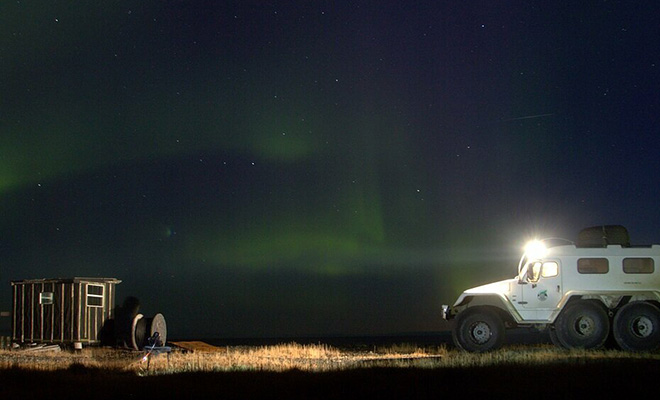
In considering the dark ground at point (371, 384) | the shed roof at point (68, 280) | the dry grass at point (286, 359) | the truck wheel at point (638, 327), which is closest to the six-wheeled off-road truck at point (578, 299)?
the truck wheel at point (638, 327)

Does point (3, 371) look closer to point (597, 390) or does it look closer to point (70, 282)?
point (70, 282)

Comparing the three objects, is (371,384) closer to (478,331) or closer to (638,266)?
(478,331)

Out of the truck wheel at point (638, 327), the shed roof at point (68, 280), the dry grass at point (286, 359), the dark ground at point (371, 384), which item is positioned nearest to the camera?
the dark ground at point (371, 384)

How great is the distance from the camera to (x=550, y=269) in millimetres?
23922

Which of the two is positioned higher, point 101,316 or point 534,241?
point 534,241

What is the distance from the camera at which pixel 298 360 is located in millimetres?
25281

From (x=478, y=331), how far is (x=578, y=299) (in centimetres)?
304

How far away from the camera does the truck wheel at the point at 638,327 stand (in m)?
22.9

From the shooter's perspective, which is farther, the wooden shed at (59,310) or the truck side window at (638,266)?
the wooden shed at (59,310)

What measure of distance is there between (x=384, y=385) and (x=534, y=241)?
29.8 ft

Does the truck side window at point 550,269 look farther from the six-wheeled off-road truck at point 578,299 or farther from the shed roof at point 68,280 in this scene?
the shed roof at point 68,280

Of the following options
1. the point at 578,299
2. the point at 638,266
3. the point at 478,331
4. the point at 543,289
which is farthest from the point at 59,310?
the point at 638,266

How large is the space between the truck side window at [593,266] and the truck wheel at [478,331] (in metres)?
2.86

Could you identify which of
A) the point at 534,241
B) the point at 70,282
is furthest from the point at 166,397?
the point at 70,282
